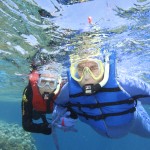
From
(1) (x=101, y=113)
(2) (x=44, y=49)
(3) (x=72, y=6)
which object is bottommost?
(1) (x=101, y=113)

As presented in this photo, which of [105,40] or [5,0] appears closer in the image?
[5,0]

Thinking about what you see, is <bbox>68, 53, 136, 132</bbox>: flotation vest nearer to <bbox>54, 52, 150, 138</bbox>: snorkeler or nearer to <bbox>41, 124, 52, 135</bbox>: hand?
<bbox>54, 52, 150, 138</bbox>: snorkeler

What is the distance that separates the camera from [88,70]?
793 cm

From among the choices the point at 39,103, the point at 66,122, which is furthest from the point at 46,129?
the point at 39,103

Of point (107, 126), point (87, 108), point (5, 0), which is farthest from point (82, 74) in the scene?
point (5, 0)

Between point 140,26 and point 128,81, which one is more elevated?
point 140,26

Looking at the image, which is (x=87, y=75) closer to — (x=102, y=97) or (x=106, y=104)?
(x=102, y=97)

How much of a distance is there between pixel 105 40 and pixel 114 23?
6.18 ft

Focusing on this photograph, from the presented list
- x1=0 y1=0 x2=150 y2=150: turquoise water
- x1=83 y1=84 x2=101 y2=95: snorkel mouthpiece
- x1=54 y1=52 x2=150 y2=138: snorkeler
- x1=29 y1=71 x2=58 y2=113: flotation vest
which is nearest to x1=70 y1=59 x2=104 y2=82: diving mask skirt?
x1=54 y1=52 x2=150 y2=138: snorkeler

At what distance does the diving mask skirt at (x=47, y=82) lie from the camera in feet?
33.4

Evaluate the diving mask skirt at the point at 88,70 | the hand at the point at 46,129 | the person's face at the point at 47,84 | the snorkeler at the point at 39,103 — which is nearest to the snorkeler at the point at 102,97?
the diving mask skirt at the point at 88,70

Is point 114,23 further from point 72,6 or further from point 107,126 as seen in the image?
point 107,126

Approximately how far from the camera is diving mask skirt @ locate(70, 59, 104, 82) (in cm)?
792

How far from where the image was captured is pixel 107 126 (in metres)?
8.94
